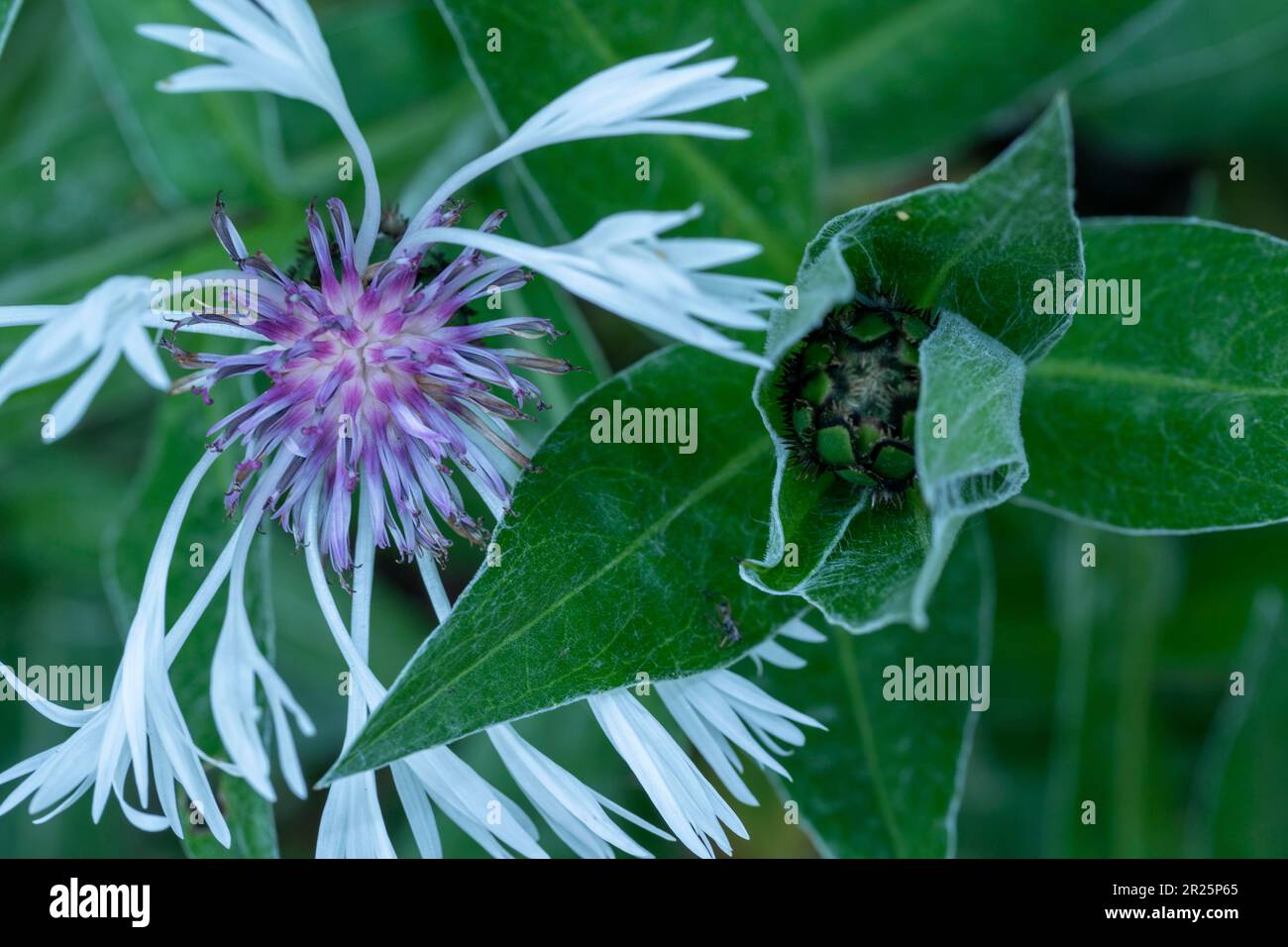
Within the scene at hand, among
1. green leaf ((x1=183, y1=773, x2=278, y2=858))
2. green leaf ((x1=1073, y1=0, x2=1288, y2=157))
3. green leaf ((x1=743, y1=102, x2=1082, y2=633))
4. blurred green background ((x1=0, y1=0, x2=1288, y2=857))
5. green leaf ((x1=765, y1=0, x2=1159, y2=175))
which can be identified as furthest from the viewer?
green leaf ((x1=1073, y1=0, x2=1288, y2=157))

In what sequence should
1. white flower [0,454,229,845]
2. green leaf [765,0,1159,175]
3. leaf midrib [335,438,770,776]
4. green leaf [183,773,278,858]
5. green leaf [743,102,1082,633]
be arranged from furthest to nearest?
green leaf [765,0,1159,175] → green leaf [183,773,278,858] → white flower [0,454,229,845] → leaf midrib [335,438,770,776] → green leaf [743,102,1082,633]

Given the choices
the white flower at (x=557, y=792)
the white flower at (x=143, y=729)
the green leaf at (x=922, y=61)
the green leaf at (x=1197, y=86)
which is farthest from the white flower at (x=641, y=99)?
the green leaf at (x=1197, y=86)

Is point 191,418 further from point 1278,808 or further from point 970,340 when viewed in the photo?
point 1278,808

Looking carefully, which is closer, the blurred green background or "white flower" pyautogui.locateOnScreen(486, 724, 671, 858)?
"white flower" pyautogui.locateOnScreen(486, 724, 671, 858)

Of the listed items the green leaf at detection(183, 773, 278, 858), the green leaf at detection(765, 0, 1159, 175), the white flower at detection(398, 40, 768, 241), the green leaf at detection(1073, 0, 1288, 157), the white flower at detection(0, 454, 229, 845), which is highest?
the green leaf at detection(1073, 0, 1288, 157)

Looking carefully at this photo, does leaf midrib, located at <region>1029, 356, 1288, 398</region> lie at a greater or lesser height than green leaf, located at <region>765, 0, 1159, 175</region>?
lesser

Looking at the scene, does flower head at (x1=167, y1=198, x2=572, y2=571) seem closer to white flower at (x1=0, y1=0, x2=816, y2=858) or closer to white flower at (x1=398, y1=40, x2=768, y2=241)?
white flower at (x1=0, y1=0, x2=816, y2=858)

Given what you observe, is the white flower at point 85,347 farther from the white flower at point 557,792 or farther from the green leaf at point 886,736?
the green leaf at point 886,736

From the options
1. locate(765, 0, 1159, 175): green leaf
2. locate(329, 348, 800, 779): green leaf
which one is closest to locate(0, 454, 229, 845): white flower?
locate(329, 348, 800, 779): green leaf
